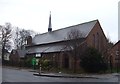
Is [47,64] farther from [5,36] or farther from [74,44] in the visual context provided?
[5,36]

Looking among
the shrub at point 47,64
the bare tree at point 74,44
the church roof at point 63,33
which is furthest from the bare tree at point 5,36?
the bare tree at point 74,44

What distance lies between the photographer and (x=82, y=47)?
49094 millimetres

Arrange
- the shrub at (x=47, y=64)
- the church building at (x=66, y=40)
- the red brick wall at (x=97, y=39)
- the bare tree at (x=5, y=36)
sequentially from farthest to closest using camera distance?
the bare tree at (x=5, y=36) < the red brick wall at (x=97, y=39) < the church building at (x=66, y=40) < the shrub at (x=47, y=64)

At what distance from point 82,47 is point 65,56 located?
11.4 m

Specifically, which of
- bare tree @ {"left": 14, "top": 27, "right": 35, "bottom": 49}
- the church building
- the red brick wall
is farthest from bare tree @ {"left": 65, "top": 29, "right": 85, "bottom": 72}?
bare tree @ {"left": 14, "top": 27, "right": 35, "bottom": 49}

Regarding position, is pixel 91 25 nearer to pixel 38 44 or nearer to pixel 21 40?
pixel 38 44

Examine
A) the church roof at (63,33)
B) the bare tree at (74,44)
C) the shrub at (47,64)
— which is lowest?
the shrub at (47,64)

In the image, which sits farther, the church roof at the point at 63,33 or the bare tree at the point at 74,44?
the church roof at the point at 63,33

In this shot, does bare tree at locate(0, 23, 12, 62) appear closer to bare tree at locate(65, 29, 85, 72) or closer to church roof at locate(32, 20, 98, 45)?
church roof at locate(32, 20, 98, 45)

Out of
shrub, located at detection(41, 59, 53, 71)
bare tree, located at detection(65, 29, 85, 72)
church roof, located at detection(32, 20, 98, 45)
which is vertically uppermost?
church roof, located at detection(32, 20, 98, 45)

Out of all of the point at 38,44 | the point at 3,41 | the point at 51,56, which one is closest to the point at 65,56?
the point at 51,56

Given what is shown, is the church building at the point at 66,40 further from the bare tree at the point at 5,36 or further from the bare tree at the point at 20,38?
the bare tree at the point at 20,38

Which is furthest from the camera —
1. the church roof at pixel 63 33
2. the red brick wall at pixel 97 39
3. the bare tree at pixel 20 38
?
the bare tree at pixel 20 38

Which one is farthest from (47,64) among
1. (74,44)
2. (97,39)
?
(97,39)
